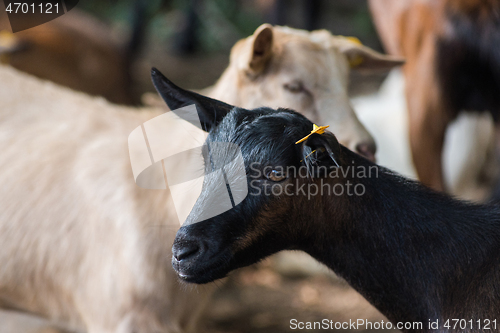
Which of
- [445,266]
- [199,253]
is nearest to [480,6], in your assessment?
[445,266]

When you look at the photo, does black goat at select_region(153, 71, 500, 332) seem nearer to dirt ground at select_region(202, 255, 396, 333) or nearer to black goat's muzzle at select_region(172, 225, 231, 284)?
black goat's muzzle at select_region(172, 225, 231, 284)

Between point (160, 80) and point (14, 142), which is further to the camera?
point (14, 142)

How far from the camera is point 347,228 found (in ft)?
6.13

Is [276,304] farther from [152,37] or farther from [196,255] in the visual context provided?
[152,37]

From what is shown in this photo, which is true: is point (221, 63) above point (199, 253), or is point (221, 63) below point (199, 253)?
below

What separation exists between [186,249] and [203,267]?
0.31 ft

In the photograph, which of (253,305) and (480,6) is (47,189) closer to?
Answer: (253,305)

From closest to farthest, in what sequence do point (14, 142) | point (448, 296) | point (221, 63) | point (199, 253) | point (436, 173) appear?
point (199, 253)
point (448, 296)
point (14, 142)
point (436, 173)
point (221, 63)

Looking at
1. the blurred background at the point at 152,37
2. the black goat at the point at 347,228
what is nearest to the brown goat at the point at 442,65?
the black goat at the point at 347,228

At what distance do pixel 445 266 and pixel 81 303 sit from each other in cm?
174

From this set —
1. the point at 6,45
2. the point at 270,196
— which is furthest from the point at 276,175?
the point at 6,45

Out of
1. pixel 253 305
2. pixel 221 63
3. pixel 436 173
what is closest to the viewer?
pixel 436 173

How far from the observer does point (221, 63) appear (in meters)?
8.53

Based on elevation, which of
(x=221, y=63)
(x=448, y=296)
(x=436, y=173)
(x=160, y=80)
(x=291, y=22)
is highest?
(x=160, y=80)
